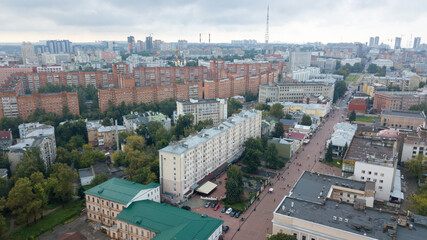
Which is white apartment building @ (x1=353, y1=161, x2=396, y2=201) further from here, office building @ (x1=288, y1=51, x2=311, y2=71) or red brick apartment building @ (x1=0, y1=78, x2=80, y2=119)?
office building @ (x1=288, y1=51, x2=311, y2=71)

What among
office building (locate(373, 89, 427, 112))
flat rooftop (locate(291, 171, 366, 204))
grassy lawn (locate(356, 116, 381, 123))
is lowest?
grassy lawn (locate(356, 116, 381, 123))

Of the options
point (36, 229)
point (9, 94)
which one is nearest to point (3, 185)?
point (36, 229)

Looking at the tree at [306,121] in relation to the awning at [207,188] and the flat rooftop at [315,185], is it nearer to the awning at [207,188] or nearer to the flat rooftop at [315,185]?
the flat rooftop at [315,185]

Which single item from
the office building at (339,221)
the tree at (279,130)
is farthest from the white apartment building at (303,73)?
the office building at (339,221)

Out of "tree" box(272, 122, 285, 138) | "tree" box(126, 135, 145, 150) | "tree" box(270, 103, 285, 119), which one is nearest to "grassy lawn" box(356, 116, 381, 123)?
"tree" box(270, 103, 285, 119)

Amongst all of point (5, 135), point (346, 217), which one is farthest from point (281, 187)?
point (5, 135)

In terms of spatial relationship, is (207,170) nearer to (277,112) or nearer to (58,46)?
(277,112)

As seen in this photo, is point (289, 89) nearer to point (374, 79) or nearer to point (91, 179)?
point (374, 79)
